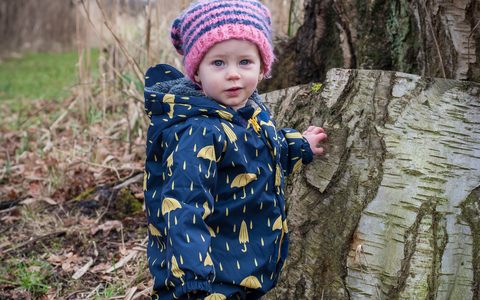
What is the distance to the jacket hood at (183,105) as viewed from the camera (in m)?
1.43

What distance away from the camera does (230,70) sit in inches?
56.4

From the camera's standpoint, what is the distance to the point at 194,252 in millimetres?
1202

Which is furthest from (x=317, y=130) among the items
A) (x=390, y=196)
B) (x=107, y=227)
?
(x=107, y=227)

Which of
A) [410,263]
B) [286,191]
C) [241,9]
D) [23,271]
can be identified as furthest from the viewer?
[23,271]

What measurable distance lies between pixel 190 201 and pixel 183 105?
37 cm

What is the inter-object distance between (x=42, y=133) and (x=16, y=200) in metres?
1.56

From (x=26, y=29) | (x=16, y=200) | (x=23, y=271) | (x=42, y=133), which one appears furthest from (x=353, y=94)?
(x=26, y=29)

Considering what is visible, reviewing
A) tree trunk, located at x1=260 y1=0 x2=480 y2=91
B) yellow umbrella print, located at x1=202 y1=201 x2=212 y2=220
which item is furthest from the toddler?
tree trunk, located at x1=260 y1=0 x2=480 y2=91

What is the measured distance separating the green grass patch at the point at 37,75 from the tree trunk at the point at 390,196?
12.6 ft

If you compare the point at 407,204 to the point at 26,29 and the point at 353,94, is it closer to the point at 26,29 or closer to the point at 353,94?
the point at 353,94

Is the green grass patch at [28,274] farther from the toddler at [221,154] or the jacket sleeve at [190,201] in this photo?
the jacket sleeve at [190,201]

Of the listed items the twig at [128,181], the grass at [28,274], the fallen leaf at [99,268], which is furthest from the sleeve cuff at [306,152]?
the twig at [128,181]

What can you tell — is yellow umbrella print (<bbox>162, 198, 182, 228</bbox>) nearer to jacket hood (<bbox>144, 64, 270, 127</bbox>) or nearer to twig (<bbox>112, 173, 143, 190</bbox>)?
jacket hood (<bbox>144, 64, 270, 127</bbox>)

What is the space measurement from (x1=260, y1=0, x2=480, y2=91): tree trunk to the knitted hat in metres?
1.02
